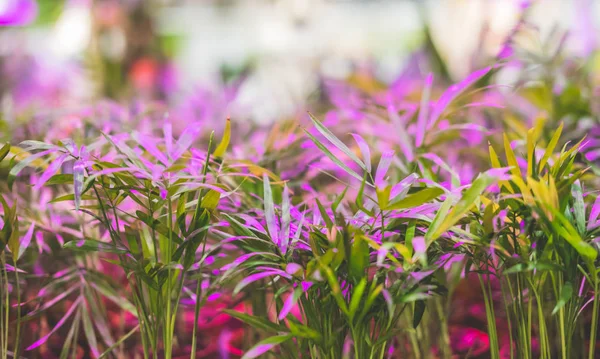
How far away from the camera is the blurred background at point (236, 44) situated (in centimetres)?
129

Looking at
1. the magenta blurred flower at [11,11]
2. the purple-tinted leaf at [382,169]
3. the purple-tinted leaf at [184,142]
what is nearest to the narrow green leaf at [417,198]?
the purple-tinted leaf at [382,169]

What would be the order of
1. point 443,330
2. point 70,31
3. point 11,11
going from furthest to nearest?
point 70,31 → point 11,11 → point 443,330

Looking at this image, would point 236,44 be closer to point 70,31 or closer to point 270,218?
point 70,31

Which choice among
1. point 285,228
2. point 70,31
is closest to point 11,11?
point 70,31

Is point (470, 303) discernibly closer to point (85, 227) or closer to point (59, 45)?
point (85, 227)

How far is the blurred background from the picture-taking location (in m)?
1.29

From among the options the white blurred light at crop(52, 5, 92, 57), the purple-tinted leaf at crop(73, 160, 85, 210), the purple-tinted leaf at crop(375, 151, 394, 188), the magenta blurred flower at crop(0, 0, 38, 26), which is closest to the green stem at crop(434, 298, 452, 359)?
the purple-tinted leaf at crop(375, 151, 394, 188)

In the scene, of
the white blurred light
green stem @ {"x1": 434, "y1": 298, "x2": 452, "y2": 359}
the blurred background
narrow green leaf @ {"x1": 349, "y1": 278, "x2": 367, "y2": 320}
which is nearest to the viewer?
narrow green leaf @ {"x1": 349, "y1": 278, "x2": 367, "y2": 320}

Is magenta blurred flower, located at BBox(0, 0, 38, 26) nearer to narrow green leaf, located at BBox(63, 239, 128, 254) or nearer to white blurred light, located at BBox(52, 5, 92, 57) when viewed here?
white blurred light, located at BBox(52, 5, 92, 57)

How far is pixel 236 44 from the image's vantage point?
437cm

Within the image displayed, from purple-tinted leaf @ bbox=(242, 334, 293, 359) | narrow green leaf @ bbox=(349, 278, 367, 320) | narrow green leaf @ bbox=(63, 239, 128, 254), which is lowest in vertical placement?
purple-tinted leaf @ bbox=(242, 334, 293, 359)

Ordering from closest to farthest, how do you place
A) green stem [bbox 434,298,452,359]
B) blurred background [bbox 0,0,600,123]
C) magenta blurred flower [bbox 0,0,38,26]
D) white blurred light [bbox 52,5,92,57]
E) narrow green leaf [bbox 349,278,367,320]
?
narrow green leaf [bbox 349,278,367,320] → green stem [bbox 434,298,452,359] → blurred background [bbox 0,0,600,123] → magenta blurred flower [bbox 0,0,38,26] → white blurred light [bbox 52,5,92,57]

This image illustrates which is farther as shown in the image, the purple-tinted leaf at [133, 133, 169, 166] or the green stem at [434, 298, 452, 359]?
the green stem at [434, 298, 452, 359]

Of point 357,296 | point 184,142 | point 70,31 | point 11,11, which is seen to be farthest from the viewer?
point 70,31
